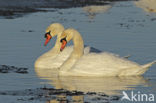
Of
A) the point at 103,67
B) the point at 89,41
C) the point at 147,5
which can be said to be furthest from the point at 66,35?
the point at 147,5

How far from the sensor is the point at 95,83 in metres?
13.4

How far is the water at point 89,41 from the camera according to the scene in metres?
13.0

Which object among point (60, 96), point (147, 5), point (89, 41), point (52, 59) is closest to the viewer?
point (60, 96)

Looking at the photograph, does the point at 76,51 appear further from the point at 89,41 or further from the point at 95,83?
the point at 89,41

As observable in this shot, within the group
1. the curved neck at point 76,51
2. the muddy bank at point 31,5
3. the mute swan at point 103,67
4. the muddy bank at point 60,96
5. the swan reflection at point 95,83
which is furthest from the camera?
the muddy bank at point 31,5

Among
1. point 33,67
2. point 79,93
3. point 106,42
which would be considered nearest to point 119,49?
point 106,42

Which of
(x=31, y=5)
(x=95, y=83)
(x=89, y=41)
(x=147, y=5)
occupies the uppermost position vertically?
(x=31, y=5)

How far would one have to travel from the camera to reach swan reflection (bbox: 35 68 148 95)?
494 inches

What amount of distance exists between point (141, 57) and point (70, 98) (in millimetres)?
5044

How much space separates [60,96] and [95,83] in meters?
1.72

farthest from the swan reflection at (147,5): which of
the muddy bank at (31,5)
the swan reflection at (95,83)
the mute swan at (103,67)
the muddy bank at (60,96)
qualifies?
the muddy bank at (60,96)

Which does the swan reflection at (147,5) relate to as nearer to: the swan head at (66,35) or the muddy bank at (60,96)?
the swan head at (66,35)

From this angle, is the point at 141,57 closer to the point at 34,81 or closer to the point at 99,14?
the point at 34,81

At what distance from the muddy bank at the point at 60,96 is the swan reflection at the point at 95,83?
1.15 feet
